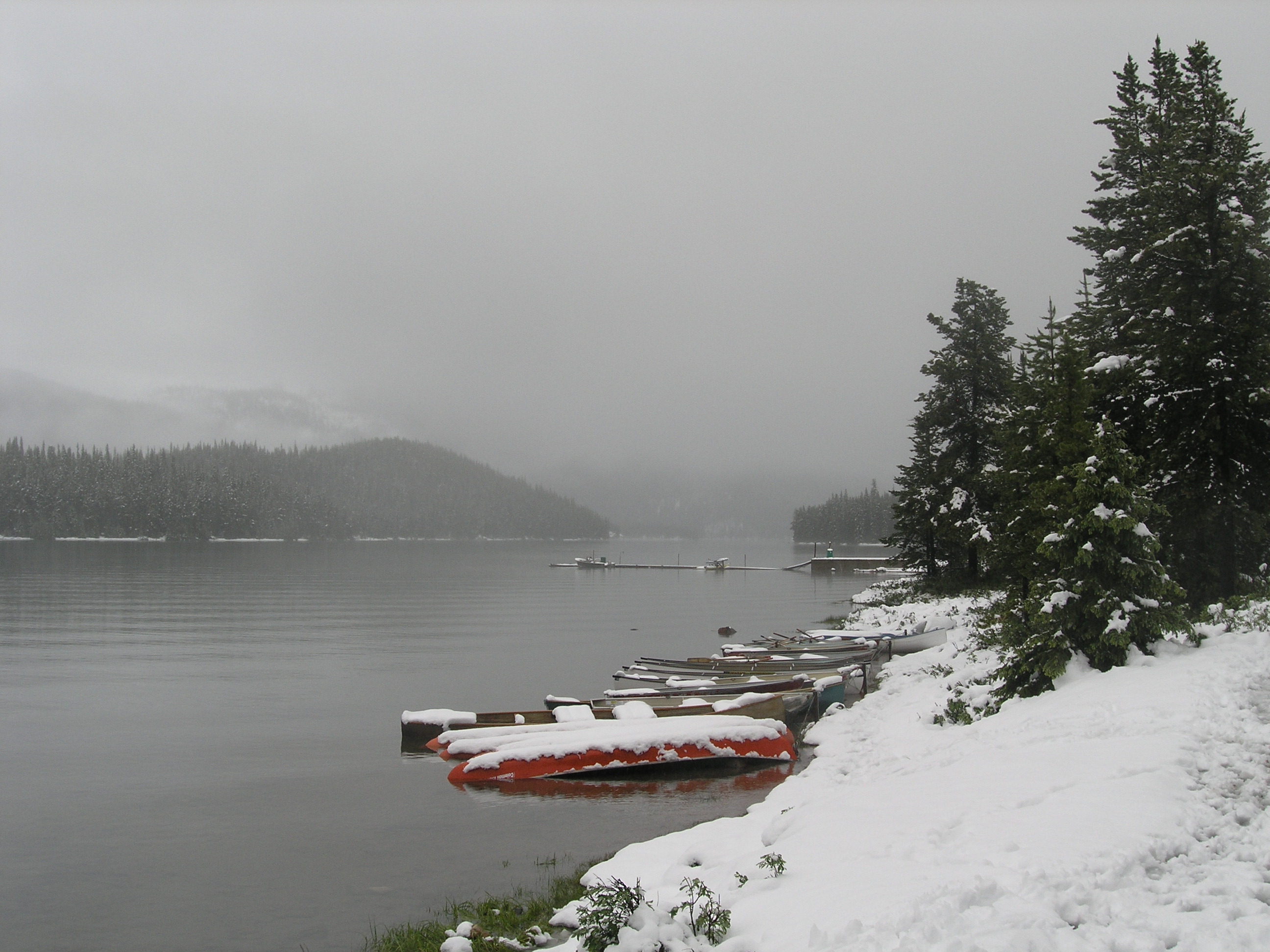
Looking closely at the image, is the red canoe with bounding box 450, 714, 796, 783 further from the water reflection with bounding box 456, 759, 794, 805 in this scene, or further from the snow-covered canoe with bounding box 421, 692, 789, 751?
the snow-covered canoe with bounding box 421, 692, 789, 751

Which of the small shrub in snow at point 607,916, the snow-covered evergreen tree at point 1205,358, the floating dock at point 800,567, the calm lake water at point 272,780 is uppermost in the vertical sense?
the snow-covered evergreen tree at point 1205,358

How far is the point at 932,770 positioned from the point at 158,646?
37.9m

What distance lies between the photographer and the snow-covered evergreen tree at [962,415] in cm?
3791

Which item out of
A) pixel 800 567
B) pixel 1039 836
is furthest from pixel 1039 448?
pixel 800 567

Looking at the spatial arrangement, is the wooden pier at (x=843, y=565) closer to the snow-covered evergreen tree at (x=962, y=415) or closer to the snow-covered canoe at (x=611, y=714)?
the snow-covered evergreen tree at (x=962, y=415)

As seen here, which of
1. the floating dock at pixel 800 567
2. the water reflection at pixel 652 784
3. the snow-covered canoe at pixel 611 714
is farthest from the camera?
the floating dock at pixel 800 567

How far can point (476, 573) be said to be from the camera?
111 m

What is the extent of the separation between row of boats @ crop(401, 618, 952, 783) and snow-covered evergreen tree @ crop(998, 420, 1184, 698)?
21.4ft

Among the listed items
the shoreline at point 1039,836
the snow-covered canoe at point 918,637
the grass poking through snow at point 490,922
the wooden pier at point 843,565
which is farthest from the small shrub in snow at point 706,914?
the wooden pier at point 843,565

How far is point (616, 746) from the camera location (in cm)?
1727

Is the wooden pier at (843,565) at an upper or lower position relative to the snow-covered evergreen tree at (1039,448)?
lower

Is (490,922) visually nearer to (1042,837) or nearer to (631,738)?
(1042,837)

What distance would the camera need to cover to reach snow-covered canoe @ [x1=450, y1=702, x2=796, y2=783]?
17062 millimetres

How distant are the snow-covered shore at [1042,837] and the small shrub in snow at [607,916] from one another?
166 millimetres
